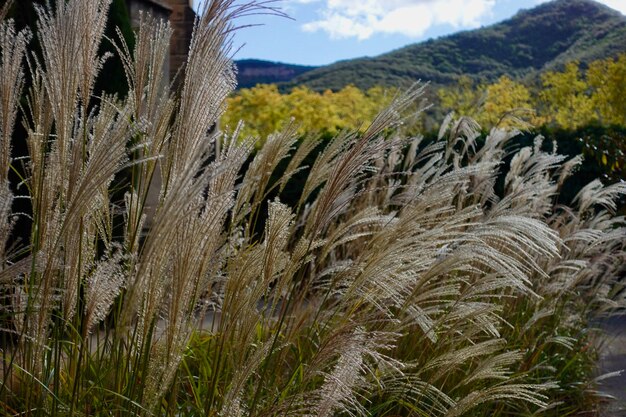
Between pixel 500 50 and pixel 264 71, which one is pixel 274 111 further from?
pixel 264 71

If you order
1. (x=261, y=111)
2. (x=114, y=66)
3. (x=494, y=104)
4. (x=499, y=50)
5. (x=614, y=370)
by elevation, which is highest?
(x=499, y=50)

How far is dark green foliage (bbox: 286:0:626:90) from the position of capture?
2403 inches

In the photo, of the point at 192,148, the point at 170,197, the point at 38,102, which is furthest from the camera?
the point at 38,102

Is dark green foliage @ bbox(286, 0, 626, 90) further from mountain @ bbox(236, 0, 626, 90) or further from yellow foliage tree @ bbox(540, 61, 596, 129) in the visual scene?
yellow foliage tree @ bbox(540, 61, 596, 129)

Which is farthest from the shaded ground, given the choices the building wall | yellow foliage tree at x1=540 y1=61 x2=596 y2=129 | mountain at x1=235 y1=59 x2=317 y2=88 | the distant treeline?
mountain at x1=235 y1=59 x2=317 y2=88

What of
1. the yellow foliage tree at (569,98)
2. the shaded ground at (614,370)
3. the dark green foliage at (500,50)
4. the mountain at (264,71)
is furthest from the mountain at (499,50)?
the shaded ground at (614,370)

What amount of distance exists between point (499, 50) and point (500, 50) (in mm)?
139

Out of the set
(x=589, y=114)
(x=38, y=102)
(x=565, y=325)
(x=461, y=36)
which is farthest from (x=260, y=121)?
(x=461, y=36)

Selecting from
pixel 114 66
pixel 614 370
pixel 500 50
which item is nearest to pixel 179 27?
pixel 114 66

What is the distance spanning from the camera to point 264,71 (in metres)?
83.5

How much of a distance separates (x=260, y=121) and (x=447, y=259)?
2015cm

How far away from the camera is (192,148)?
1849 mm

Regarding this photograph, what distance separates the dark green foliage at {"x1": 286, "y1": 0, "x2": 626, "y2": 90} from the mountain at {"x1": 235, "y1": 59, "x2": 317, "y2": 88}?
1615 centimetres

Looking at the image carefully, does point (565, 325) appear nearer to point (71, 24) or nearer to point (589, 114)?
point (71, 24)
